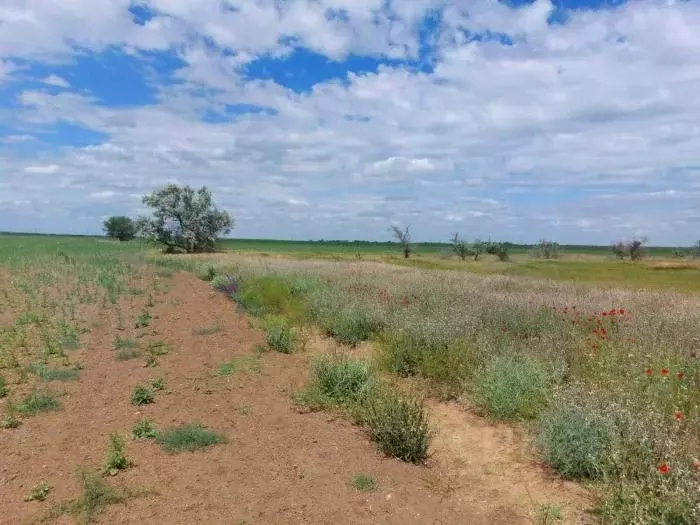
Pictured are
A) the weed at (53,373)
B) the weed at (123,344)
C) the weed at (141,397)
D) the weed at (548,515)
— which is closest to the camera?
the weed at (548,515)

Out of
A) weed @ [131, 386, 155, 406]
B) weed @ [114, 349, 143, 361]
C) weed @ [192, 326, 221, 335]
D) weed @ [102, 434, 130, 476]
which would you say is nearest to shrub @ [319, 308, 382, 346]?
weed @ [192, 326, 221, 335]

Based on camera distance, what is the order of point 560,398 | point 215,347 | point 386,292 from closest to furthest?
1. point 560,398
2. point 215,347
3. point 386,292

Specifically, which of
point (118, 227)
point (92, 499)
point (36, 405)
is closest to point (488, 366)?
point (92, 499)

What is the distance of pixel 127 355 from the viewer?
9680 mm

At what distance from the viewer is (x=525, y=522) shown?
4582 mm

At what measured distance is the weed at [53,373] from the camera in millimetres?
8266

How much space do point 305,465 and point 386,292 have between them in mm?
8838

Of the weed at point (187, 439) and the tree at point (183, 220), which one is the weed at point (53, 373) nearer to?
the weed at point (187, 439)

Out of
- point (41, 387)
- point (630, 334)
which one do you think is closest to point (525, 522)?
point (630, 334)

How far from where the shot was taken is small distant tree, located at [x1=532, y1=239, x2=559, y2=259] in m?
69.5

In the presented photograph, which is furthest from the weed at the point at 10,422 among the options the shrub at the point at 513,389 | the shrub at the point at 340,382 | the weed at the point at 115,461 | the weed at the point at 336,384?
the shrub at the point at 513,389

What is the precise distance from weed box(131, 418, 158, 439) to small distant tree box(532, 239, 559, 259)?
67.5 m

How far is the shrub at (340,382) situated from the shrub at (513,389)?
4.92ft

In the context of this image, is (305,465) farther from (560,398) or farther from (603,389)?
(603,389)
